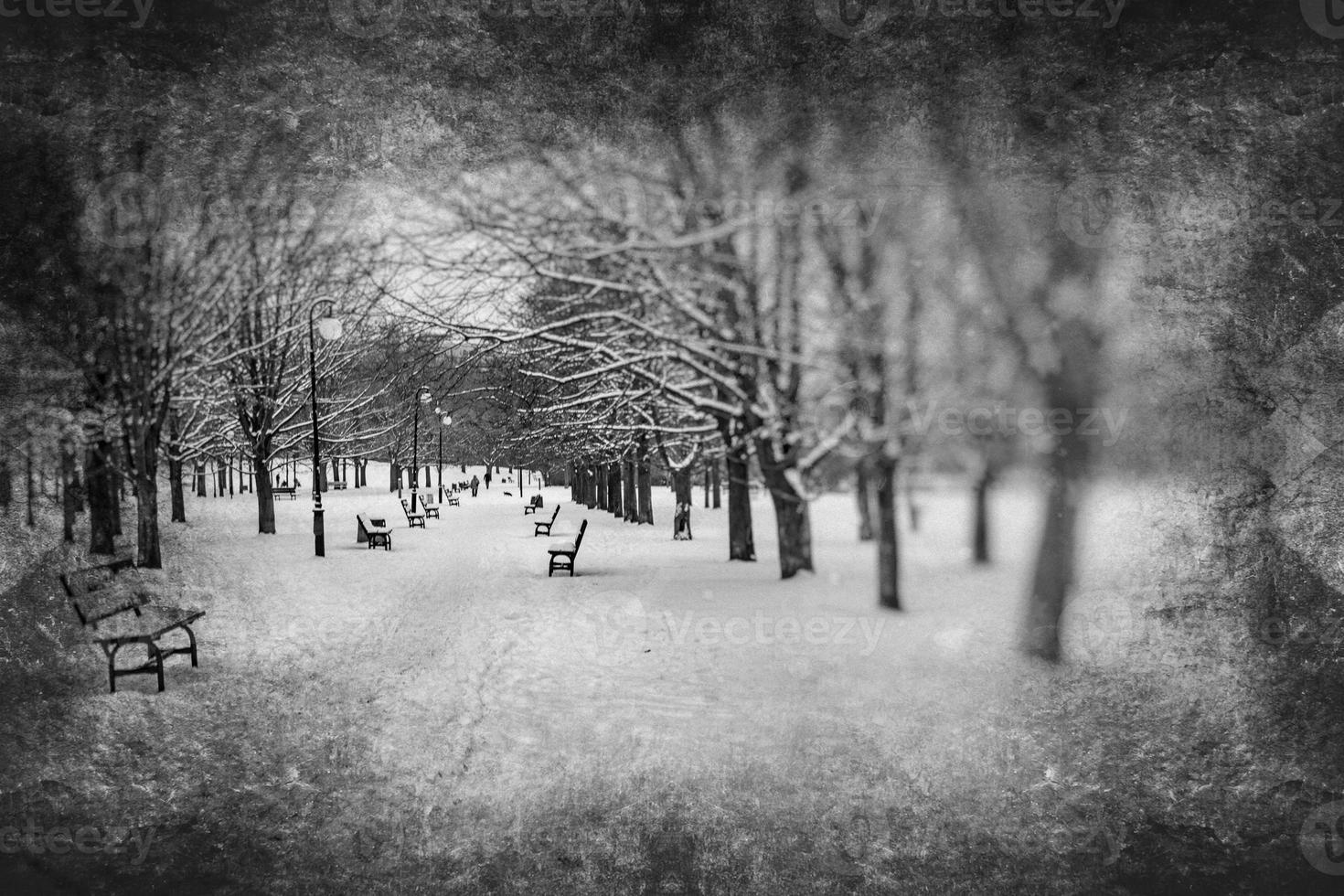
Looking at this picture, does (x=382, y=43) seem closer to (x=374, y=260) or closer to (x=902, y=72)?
(x=374, y=260)

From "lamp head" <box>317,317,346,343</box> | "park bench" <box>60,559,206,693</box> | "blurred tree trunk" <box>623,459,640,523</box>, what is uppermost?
"lamp head" <box>317,317,346,343</box>

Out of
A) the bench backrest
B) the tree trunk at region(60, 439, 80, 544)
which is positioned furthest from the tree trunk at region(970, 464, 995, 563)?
the tree trunk at region(60, 439, 80, 544)

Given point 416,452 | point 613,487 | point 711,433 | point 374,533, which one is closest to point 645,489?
point 613,487

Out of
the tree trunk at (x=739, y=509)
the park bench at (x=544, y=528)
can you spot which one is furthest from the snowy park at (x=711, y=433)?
the park bench at (x=544, y=528)

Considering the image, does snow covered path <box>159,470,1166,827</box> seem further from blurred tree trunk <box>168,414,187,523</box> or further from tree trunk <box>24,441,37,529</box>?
tree trunk <box>24,441,37,529</box>

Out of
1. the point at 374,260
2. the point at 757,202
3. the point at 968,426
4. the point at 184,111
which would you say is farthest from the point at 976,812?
the point at 184,111

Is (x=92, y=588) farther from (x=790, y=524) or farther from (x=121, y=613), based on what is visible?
(x=790, y=524)

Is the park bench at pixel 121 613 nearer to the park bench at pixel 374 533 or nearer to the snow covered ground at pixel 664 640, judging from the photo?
the snow covered ground at pixel 664 640
